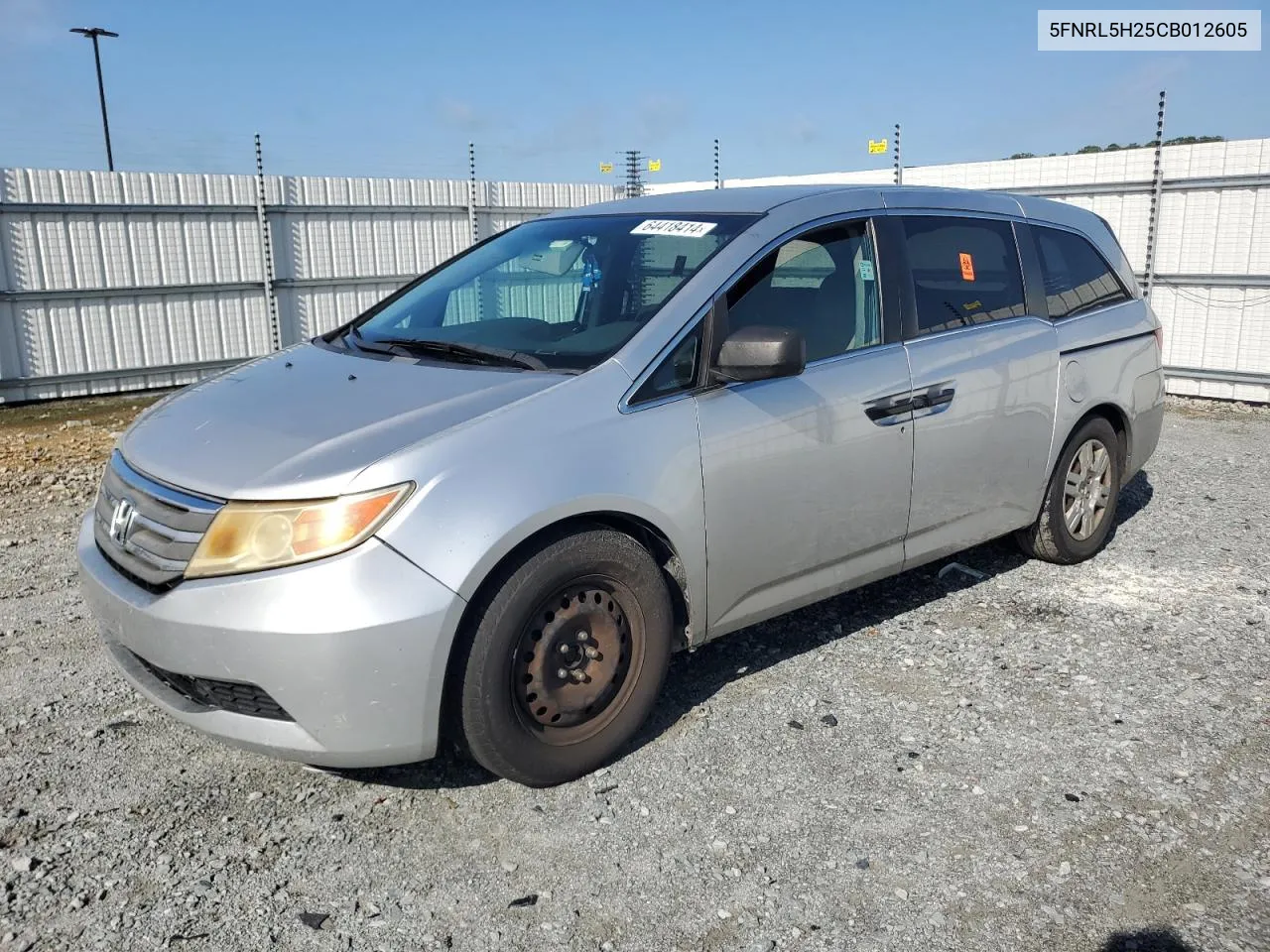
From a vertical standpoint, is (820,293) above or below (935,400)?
above

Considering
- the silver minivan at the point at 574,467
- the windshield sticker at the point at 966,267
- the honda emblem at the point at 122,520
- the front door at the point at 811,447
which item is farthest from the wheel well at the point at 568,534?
the windshield sticker at the point at 966,267

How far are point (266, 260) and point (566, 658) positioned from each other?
1011 cm

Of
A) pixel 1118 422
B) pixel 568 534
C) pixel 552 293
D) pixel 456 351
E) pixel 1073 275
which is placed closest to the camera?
pixel 568 534

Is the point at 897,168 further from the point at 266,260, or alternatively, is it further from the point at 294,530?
the point at 294,530

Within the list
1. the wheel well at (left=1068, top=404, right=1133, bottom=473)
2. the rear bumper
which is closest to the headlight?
the wheel well at (left=1068, top=404, right=1133, bottom=473)

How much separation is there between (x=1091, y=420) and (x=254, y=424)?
3825mm

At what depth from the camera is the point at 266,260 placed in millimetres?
11906

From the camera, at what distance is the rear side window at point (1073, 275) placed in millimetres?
4816

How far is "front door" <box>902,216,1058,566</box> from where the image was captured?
13.4 feet

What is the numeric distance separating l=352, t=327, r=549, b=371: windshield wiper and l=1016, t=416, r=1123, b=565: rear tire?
2759 mm

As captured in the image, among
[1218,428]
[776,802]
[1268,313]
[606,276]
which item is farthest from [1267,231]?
[776,802]

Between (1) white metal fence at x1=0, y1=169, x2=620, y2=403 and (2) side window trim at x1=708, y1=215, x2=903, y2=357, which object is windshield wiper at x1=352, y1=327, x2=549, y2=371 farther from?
(1) white metal fence at x1=0, y1=169, x2=620, y2=403

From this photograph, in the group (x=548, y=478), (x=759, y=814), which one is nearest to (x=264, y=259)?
(x=548, y=478)

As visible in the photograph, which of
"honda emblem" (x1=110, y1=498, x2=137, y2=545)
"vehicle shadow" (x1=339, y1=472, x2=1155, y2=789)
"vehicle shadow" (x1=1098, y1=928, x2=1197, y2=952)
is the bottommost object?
"vehicle shadow" (x1=339, y1=472, x2=1155, y2=789)
